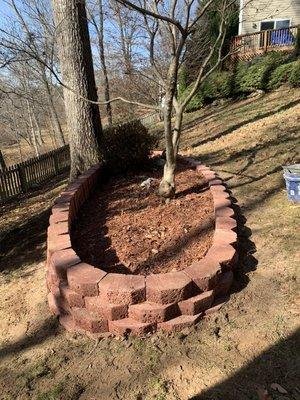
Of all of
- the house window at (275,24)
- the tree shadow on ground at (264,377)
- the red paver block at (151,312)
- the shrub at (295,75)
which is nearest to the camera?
the tree shadow on ground at (264,377)

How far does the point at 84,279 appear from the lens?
2.49 meters

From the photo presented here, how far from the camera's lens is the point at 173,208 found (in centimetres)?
403

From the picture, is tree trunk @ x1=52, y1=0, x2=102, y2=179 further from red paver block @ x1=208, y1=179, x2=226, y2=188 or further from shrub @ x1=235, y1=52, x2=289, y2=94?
shrub @ x1=235, y1=52, x2=289, y2=94

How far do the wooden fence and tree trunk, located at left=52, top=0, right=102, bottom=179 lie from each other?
492 centimetres

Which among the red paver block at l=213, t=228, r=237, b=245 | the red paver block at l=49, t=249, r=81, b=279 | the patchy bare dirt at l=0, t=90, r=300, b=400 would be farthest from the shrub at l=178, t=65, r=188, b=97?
the red paver block at l=49, t=249, r=81, b=279

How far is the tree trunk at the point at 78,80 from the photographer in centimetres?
543

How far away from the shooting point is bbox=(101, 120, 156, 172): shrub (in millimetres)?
5445

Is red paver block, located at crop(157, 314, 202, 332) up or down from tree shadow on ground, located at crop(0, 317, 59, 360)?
up

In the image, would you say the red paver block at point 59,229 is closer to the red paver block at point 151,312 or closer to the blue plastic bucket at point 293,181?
the red paver block at point 151,312

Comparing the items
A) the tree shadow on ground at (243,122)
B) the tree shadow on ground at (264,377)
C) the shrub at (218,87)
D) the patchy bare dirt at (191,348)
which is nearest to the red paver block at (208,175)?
the patchy bare dirt at (191,348)

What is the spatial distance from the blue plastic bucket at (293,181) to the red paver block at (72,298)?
2.54 meters

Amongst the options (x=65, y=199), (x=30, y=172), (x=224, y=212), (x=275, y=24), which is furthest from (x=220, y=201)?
(x=275, y=24)

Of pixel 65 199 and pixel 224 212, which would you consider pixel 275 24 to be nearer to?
pixel 224 212

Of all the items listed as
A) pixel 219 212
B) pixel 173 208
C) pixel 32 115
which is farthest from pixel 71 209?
pixel 32 115
